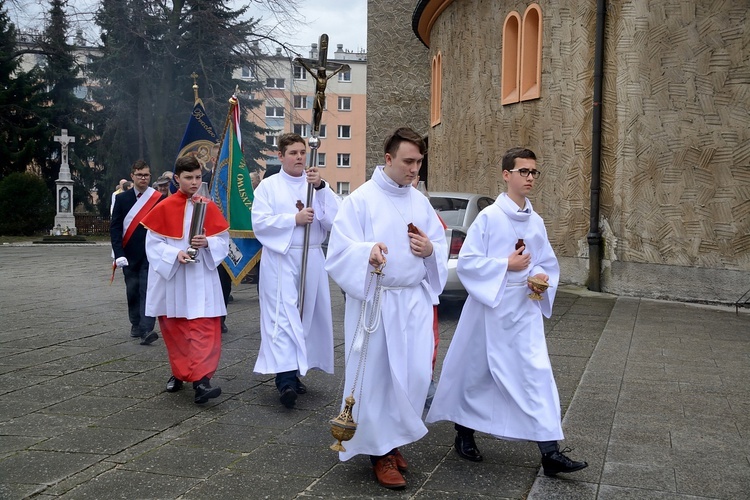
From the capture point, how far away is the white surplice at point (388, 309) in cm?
465

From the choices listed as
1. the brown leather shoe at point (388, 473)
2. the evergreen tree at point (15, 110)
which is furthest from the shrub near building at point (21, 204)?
the brown leather shoe at point (388, 473)

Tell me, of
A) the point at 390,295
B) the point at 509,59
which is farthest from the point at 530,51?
the point at 390,295

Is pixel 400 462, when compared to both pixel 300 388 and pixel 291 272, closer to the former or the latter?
pixel 300 388

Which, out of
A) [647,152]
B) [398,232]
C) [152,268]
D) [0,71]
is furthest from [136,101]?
[398,232]

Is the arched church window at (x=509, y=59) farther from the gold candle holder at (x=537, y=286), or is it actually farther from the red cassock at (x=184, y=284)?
the gold candle holder at (x=537, y=286)

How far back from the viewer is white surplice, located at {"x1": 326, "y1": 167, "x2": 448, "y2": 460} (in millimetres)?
4652

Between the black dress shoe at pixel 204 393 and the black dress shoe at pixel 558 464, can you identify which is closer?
the black dress shoe at pixel 558 464

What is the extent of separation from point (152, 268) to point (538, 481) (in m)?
3.62

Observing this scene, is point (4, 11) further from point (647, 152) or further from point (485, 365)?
point (485, 365)

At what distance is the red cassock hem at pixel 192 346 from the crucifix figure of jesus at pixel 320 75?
1691 millimetres

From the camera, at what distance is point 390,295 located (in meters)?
4.82

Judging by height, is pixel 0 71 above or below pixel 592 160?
above

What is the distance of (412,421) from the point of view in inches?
183

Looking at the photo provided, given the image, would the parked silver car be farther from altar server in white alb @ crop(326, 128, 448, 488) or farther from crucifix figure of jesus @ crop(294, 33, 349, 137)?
altar server in white alb @ crop(326, 128, 448, 488)
